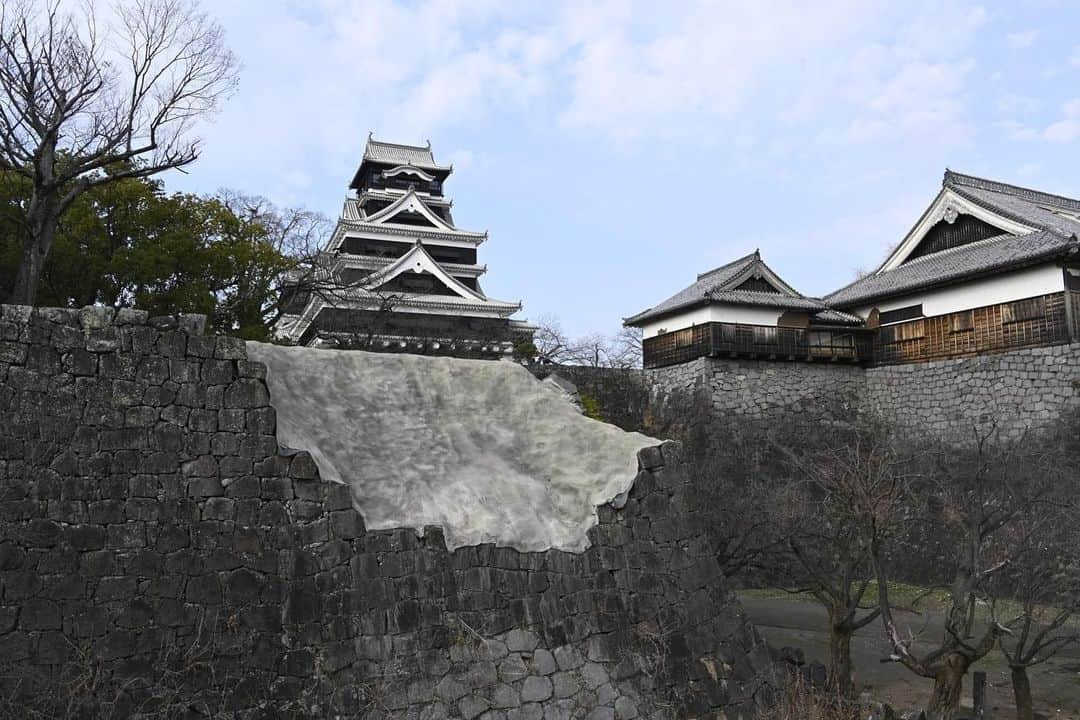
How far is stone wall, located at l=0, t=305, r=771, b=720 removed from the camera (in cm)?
512

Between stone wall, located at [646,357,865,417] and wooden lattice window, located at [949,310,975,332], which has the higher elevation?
wooden lattice window, located at [949,310,975,332]

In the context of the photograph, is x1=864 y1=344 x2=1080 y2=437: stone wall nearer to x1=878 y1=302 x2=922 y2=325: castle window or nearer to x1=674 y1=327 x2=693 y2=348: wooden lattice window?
x1=878 y1=302 x2=922 y2=325: castle window

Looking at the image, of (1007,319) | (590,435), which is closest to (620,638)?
(590,435)

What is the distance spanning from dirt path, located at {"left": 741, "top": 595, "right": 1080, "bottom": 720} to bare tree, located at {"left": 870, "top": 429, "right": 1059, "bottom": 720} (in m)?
0.43

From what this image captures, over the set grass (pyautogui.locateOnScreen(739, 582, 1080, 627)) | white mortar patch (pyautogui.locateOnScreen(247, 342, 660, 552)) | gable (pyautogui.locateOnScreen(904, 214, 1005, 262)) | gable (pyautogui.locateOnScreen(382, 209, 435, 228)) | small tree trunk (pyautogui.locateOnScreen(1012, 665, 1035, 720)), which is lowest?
grass (pyautogui.locateOnScreen(739, 582, 1080, 627))

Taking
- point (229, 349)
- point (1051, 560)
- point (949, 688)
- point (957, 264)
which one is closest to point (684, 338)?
point (957, 264)

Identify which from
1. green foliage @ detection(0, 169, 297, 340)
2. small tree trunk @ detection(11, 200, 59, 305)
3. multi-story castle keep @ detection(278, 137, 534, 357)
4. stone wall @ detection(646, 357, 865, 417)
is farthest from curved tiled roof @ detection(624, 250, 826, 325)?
small tree trunk @ detection(11, 200, 59, 305)

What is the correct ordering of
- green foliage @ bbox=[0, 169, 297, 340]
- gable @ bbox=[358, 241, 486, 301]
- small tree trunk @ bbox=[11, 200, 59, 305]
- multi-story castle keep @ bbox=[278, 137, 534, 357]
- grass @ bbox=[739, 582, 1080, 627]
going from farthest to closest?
1. gable @ bbox=[358, 241, 486, 301]
2. multi-story castle keep @ bbox=[278, 137, 534, 357]
3. grass @ bbox=[739, 582, 1080, 627]
4. green foliage @ bbox=[0, 169, 297, 340]
5. small tree trunk @ bbox=[11, 200, 59, 305]

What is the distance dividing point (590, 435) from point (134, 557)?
13.4 feet

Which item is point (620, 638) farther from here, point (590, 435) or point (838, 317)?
point (838, 317)

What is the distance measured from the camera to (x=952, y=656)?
7391 mm

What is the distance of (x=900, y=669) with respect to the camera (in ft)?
35.1

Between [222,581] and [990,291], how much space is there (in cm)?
1934

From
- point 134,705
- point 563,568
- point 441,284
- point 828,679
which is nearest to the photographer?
point 134,705
